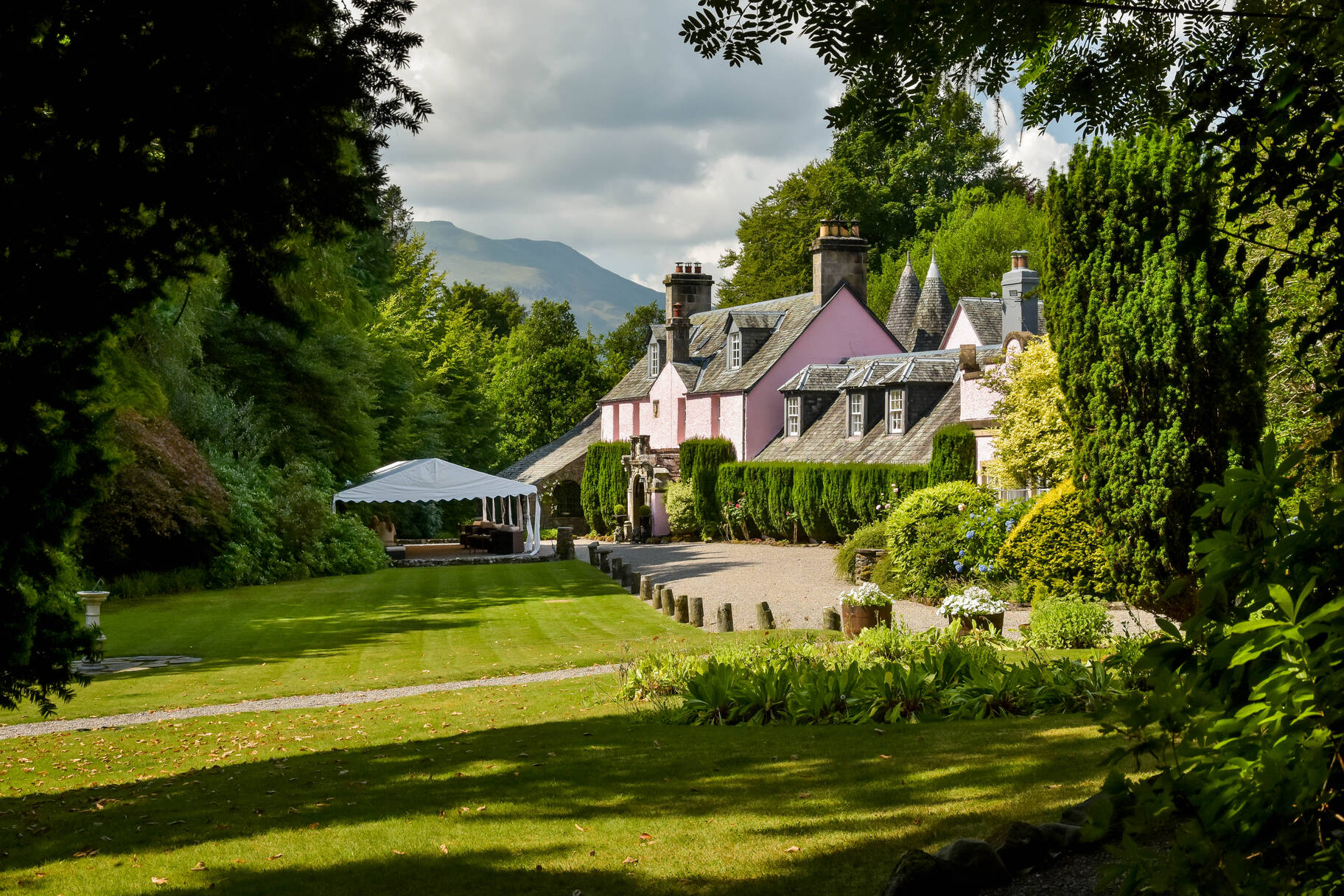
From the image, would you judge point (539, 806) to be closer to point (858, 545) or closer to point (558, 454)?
point (858, 545)

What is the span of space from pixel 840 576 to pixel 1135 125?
714 inches

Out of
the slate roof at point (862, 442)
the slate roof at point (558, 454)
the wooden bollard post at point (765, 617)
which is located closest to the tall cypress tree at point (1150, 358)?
the wooden bollard post at point (765, 617)

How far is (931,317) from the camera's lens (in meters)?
44.6

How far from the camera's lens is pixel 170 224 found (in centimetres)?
675

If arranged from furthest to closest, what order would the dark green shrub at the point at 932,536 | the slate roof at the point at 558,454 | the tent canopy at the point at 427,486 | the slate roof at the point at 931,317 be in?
the slate roof at the point at 558,454 → the slate roof at the point at 931,317 → the tent canopy at the point at 427,486 → the dark green shrub at the point at 932,536

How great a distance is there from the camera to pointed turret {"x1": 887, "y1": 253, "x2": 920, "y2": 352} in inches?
1791

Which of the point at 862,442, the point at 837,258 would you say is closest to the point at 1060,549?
the point at 862,442

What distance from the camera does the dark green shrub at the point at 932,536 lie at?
754 inches

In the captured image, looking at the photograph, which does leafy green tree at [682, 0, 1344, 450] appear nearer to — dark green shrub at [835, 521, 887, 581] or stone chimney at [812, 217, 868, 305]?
dark green shrub at [835, 521, 887, 581]

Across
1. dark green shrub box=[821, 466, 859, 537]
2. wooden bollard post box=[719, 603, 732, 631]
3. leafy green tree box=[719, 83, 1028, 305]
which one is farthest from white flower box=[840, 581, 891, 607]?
leafy green tree box=[719, 83, 1028, 305]

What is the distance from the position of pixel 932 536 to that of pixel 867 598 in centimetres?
542

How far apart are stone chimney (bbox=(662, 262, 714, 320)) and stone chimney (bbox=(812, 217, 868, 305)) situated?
756 centimetres

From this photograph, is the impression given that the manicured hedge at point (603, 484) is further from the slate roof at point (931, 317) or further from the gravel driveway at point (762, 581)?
the slate roof at point (931, 317)

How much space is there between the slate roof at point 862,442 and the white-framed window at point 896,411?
270mm
